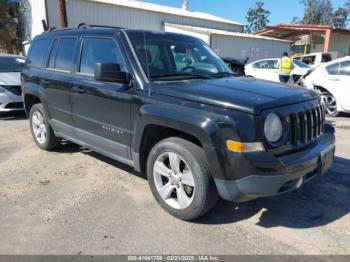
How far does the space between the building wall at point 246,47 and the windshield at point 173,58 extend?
1818 cm

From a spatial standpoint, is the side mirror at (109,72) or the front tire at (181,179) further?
the side mirror at (109,72)

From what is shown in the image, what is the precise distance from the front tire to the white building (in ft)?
64.5

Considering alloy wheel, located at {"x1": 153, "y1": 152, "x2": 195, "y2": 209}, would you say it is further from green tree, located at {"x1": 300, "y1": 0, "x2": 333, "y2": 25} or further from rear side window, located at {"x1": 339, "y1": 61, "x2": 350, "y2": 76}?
green tree, located at {"x1": 300, "y1": 0, "x2": 333, "y2": 25}

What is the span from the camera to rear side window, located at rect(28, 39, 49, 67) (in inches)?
228

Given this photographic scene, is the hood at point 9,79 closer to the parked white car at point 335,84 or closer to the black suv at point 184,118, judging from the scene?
the black suv at point 184,118

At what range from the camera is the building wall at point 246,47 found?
2330 centimetres

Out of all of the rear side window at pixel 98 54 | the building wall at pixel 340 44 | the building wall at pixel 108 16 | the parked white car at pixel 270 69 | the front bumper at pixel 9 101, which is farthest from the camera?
the building wall at pixel 340 44

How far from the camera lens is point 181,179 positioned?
3.64m

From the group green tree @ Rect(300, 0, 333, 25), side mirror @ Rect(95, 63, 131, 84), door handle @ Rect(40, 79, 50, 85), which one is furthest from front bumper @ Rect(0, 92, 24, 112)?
green tree @ Rect(300, 0, 333, 25)

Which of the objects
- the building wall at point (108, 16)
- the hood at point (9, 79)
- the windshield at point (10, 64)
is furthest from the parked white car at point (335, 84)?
the building wall at point (108, 16)

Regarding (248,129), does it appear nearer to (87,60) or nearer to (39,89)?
(87,60)

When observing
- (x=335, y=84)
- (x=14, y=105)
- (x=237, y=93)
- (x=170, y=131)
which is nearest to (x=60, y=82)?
(x=170, y=131)

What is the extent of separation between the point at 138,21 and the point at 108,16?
2617 millimetres

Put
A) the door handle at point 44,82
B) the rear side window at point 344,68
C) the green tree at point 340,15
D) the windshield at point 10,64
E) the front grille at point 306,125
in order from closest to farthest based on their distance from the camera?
1. the front grille at point 306,125
2. the door handle at point 44,82
3. the rear side window at point 344,68
4. the windshield at point 10,64
5. the green tree at point 340,15
